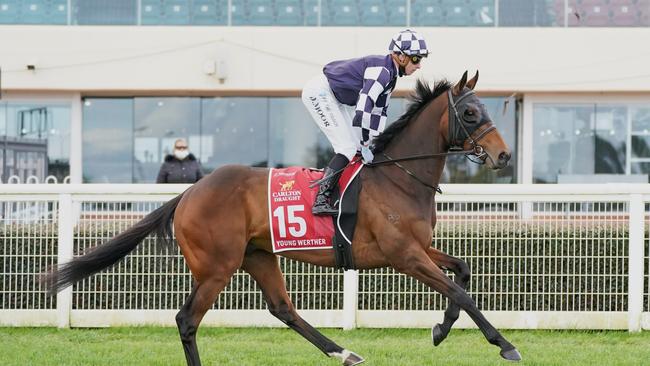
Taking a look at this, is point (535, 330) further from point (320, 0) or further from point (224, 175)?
point (320, 0)

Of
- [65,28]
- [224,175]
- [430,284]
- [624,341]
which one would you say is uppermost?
[65,28]

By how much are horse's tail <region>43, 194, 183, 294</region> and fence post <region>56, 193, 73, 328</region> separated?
1.33 meters

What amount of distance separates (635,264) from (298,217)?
2.88 meters

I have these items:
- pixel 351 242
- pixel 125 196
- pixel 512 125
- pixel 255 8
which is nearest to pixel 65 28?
pixel 255 8

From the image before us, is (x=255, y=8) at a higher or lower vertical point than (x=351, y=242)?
higher

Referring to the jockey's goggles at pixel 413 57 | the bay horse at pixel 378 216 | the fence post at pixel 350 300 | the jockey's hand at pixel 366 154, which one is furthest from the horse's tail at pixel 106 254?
the fence post at pixel 350 300

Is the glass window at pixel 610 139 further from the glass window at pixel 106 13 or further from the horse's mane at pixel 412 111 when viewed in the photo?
the horse's mane at pixel 412 111

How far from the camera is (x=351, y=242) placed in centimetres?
503

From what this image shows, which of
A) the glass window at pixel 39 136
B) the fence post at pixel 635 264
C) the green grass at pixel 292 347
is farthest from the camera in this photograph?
the glass window at pixel 39 136

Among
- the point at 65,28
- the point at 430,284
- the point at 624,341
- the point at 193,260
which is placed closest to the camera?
the point at 430,284

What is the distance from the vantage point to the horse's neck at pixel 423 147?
16.5ft

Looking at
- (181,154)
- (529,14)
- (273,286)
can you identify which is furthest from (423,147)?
(529,14)

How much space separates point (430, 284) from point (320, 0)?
10493mm

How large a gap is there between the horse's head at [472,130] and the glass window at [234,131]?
10.1 meters
